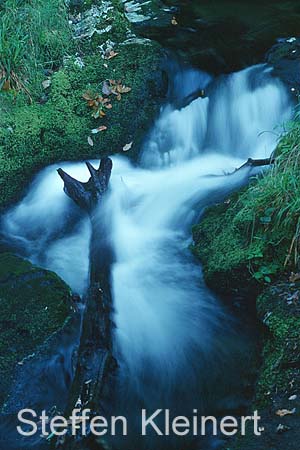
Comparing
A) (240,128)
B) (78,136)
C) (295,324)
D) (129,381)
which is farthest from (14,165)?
(295,324)

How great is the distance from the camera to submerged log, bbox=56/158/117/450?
13.9 ft

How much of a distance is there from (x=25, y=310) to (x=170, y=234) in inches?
79.0

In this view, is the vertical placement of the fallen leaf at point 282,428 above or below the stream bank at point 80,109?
below

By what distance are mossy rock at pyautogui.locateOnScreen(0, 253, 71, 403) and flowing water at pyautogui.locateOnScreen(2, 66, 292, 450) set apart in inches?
21.5

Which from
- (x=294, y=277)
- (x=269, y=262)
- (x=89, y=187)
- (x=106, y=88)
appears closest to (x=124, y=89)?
(x=106, y=88)

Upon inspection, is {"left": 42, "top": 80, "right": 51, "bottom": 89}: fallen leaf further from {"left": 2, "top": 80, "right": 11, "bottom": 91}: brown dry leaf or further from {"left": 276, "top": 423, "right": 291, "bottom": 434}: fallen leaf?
{"left": 276, "top": 423, "right": 291, "bottom": 434}: fallen leaf

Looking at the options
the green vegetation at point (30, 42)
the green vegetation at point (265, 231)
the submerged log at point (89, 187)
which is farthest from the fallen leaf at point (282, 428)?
the green vegetation at point (30, 42)

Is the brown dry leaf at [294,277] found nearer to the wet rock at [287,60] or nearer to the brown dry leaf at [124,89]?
the wet rock at [287,60]

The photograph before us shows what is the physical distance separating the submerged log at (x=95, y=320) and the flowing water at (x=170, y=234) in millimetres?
111

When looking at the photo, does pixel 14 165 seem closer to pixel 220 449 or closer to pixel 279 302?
pixel 279 302

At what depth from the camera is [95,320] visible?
4863 millimetres

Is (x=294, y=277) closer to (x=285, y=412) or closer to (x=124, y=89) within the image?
(x=285, y=412)

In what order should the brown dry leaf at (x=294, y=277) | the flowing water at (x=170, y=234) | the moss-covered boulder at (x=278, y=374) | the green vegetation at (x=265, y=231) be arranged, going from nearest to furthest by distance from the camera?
1. the moss-covered boulder at (x=278, y=374)
2. the flowing water at (x=170, y=234)
3. the brown dry leaf at (x=294, y=277)
4. the green vegetation at (x=265, y=231)

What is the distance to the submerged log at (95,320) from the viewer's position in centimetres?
425
